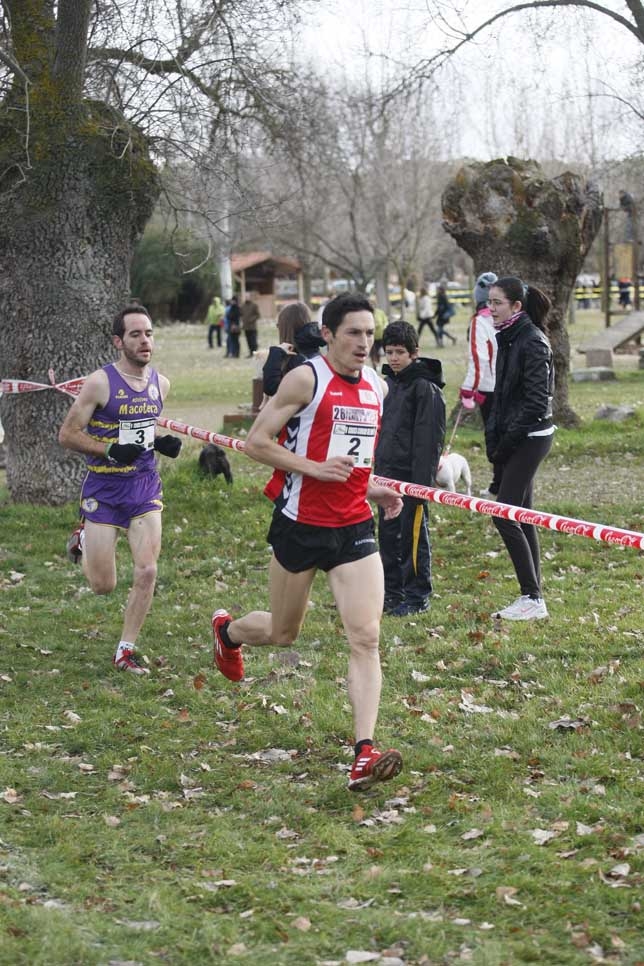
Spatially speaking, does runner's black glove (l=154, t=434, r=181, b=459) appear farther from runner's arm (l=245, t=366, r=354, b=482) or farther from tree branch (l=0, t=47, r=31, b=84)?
tree branch (l=0, t=47, r=31, b=84)

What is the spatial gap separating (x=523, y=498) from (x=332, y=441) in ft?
9.92

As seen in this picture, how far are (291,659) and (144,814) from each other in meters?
2.50

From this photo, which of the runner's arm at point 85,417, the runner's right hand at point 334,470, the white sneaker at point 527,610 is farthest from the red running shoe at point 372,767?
the white sneaker at point 527,610

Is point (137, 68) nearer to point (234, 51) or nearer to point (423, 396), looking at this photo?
point (234, 51)

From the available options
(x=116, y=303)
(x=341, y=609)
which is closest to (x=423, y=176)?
(x=116, y=303)

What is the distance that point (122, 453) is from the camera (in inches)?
290

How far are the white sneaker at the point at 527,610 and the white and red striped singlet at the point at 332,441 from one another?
117 inches

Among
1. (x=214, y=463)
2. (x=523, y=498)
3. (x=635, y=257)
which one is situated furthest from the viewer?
(x=635, y=257)

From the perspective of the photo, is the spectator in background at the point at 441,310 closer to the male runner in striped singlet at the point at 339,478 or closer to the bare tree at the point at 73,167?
the bare tree at the point at 73,167

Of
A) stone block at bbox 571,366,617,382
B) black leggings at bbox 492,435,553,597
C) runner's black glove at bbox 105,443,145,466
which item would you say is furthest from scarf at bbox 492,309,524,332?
stone block at bbox 571,366,617,382

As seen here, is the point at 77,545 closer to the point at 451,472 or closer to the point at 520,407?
the point at 520,407

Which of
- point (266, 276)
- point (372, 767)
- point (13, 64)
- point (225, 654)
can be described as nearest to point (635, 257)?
point (13, 64)

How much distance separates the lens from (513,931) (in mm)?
4270

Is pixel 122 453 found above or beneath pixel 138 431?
beneath
